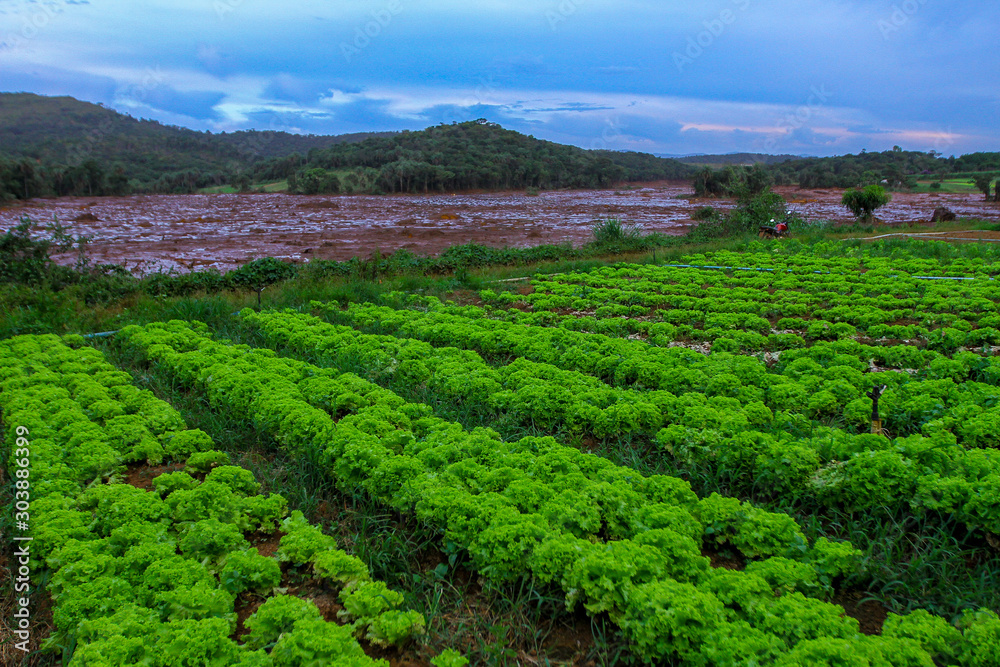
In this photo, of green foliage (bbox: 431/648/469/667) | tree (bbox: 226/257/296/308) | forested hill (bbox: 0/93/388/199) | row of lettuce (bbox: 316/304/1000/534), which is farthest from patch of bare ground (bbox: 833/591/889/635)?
forested hill (bbox: 0/93/388/199)

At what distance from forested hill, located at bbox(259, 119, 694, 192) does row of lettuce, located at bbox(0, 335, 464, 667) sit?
61.6m

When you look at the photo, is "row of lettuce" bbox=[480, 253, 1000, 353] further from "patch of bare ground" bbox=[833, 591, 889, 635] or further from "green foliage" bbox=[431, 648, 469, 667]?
"green foliage" bbox=[431, 648, 469, 667]

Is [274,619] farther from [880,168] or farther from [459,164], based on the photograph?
[880,168]

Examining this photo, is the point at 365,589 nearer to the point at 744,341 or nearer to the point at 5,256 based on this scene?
the point at 744,341

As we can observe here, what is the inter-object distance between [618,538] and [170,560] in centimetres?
276

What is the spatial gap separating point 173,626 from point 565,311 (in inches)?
317

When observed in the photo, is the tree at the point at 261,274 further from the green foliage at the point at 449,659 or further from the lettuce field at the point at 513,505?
the green foliage at the point at 449,659

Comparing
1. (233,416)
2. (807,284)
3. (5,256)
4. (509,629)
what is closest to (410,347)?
(233,416)

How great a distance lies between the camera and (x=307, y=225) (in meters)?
31.0

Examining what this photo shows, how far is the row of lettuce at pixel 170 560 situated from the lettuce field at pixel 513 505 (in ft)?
0.06

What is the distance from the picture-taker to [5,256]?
11.3 metres

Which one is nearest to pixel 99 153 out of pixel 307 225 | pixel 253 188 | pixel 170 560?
pixel 253 188

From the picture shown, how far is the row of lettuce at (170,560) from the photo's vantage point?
9.28ft

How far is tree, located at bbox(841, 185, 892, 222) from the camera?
23864 millimetres
